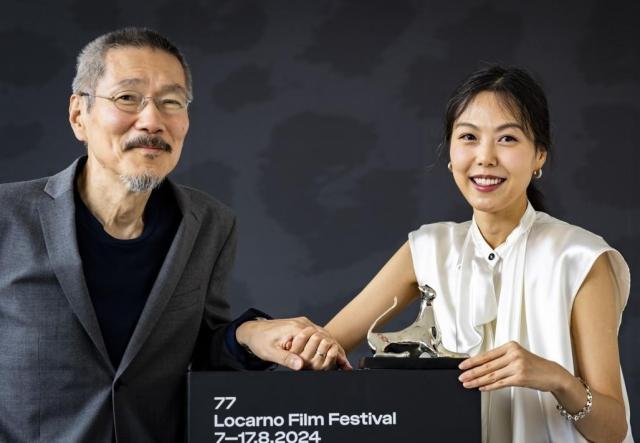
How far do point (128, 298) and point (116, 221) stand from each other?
161mm

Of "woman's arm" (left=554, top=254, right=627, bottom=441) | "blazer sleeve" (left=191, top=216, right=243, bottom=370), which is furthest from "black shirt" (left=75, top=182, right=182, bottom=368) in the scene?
"woman's arm" (left=554, top=254, right=627, bottom=441)

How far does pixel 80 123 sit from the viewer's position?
1.94 meters

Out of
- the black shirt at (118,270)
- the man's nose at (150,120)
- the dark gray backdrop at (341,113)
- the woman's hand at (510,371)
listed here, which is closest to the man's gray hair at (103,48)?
the man's nose at (150,120)

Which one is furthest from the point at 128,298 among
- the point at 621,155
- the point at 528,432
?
the point at 621,155

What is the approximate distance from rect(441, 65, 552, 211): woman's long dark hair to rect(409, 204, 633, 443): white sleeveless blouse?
166 millimetres

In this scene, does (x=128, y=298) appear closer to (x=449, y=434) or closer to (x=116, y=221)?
(x=116, y=221)

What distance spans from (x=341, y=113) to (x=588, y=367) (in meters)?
2.67

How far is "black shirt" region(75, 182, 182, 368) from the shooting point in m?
1.78

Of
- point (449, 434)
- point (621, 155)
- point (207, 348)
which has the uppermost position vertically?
point (621, 155)

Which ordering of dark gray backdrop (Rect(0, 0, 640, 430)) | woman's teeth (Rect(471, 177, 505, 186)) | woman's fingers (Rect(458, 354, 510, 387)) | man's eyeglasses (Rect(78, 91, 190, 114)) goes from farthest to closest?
dark gray backdrop (Rect(0, 0, 640, 430)) → woman's teeth (Rect(471, 177, 505, 186)) → man's eyeglasses (Rect(78, 91, 190, 114)) → woman's fingers (Rect(458, 354, 510, 387))

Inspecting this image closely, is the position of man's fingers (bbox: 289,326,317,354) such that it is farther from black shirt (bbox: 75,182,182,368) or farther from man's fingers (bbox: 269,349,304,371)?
black shirt (bbox: 75,182,182,368)

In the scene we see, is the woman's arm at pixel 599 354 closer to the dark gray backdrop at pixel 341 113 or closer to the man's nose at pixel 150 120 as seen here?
the man's nose at pixel 150 120

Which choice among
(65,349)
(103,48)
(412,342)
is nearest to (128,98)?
(103,48)

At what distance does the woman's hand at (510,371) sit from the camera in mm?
1554
